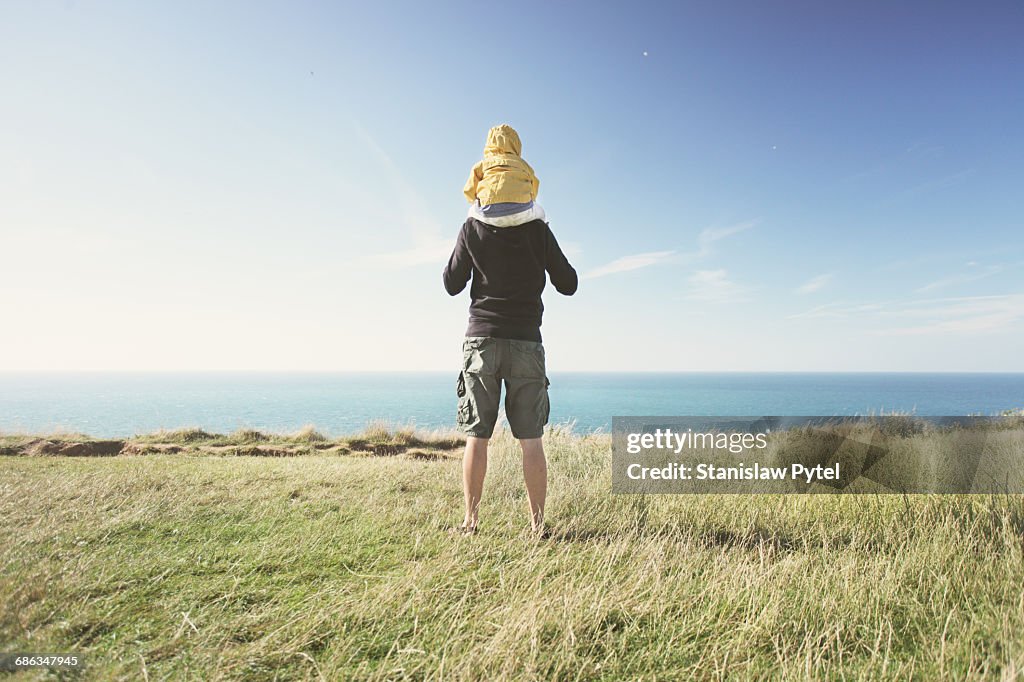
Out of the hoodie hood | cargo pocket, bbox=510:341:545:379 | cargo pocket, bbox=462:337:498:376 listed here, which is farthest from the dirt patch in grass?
the hoodie hood

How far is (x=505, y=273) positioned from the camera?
3.13 m

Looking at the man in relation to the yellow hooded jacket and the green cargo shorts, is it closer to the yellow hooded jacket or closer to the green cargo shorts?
the green cargo shorts

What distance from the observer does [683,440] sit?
639 centimetres

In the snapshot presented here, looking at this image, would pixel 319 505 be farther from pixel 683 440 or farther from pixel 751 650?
pixel 683 440

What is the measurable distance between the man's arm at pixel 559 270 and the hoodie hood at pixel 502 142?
2.01 feet

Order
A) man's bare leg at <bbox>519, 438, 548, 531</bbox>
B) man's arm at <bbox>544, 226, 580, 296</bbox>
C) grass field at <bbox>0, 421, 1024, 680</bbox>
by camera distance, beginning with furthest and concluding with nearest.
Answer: man's arm at <bbox>544, 226, 580, 296</bbox> < man's bare leg at <bbox>519, 438, 548, 531</bbox> < grass field at <bbox>0, 421, 1024, 680</bbox>

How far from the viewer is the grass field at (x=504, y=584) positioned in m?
1.65

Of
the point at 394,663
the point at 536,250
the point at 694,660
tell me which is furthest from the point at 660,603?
the point at 536,250

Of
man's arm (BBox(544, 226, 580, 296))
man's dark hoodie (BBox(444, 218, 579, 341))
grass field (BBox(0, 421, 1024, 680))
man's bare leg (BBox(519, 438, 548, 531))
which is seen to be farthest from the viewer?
man's arm (BBox(544, 226, 580, 296))

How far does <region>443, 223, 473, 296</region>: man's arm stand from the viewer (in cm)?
319

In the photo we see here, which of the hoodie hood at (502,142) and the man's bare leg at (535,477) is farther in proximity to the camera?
the hoodie hood at (502,142)

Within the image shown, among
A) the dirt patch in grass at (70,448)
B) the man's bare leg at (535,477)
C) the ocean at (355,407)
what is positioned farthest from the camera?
the ocean at (355,407)
